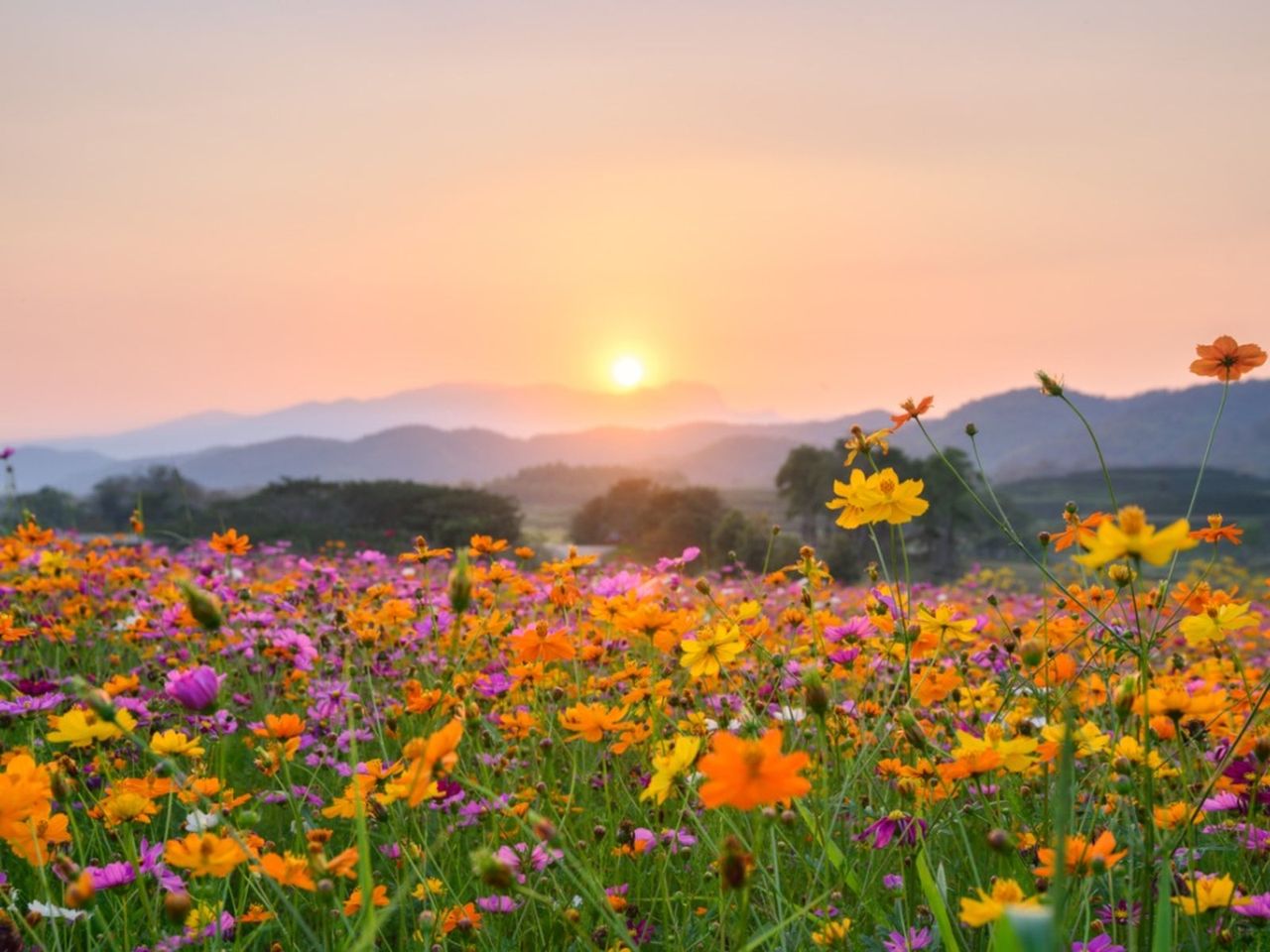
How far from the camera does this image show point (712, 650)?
186cm

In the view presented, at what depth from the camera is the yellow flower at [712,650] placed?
1.81 meters

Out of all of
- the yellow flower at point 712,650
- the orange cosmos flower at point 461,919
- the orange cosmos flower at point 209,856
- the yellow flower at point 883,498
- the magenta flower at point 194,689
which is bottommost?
the orange cosmos flower at point 461,919

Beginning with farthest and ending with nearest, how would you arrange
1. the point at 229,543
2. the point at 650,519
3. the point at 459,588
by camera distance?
the point at 650,519
the point at 229,543
the point at 459,588

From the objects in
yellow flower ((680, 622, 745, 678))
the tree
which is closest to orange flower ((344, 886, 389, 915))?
yellow flower ((680, 622, 745, 678))

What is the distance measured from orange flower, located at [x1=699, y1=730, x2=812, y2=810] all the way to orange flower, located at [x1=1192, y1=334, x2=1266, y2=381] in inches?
60.8

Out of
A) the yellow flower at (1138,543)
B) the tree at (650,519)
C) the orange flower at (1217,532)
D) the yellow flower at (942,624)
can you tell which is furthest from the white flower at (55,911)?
the tree at (650,519)

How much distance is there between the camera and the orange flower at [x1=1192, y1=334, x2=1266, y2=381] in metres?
1.96

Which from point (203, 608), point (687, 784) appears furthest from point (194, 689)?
point (687, 784)

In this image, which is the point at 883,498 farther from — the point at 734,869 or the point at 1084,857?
the point at 734,869

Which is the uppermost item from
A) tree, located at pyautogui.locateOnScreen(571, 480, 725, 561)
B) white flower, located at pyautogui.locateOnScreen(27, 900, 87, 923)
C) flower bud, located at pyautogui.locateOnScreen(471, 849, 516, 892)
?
flower bud, located at pyautogui.locateOnScreen(471, 849, 516, 892)

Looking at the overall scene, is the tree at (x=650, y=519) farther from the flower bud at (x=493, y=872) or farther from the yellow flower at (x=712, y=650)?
the flower bud at (x=493, y=872)

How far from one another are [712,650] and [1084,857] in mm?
745

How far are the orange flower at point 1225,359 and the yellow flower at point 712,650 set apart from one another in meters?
1.15

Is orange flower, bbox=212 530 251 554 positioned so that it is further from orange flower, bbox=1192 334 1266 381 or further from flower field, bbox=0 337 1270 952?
orange flower, bbox=1192 334 1266 381
